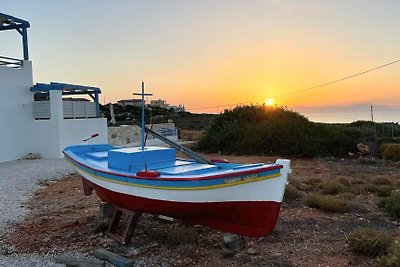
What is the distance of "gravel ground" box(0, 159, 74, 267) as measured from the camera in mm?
5746

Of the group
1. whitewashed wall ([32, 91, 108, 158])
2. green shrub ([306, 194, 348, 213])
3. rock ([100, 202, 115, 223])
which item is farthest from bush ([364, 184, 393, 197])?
whitewashed wall ([32, 91, 108, 158])

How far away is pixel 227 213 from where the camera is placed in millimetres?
5297

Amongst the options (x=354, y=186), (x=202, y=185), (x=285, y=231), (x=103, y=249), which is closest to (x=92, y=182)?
(x=103, y=249)

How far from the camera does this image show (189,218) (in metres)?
5.69

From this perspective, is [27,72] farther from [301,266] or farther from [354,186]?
[301,266]

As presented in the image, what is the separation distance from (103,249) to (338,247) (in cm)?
348

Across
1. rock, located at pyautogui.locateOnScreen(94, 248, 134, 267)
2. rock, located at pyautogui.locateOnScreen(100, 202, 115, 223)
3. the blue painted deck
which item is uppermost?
the blue painted deck

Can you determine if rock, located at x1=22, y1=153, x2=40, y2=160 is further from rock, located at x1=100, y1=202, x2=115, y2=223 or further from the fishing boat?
the fishing boat

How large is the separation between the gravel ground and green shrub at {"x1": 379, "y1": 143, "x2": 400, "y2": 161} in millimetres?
13344

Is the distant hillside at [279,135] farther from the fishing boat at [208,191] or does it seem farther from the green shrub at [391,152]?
the fishing boat at [208,191]

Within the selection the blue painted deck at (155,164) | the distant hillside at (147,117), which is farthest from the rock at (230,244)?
the distant hillside at (147,117)

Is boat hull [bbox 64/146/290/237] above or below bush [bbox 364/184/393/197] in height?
above

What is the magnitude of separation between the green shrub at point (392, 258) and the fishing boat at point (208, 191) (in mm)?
1421

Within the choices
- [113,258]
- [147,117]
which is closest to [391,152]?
[113,258]
